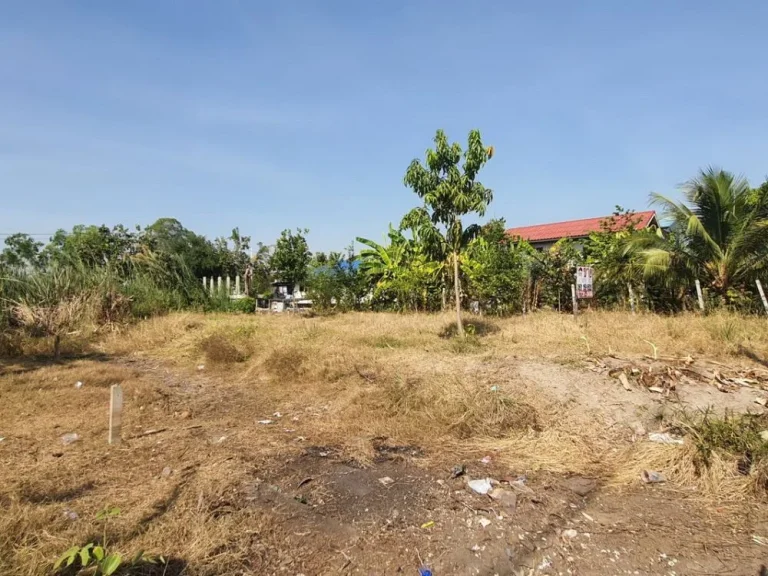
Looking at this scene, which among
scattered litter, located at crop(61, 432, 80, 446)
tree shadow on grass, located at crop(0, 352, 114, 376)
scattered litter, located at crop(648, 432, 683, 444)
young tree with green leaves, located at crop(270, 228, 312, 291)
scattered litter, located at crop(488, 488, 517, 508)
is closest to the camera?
scattered litter, located at crop(488, 488, 517, 508)

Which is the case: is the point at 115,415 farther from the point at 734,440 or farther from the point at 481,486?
the point at 734,440

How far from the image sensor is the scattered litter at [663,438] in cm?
406

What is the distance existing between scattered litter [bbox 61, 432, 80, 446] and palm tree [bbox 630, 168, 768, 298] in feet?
34.2

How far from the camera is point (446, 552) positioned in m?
2.61

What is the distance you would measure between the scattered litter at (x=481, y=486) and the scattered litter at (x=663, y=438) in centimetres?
174

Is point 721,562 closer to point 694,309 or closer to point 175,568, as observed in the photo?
point 175,568

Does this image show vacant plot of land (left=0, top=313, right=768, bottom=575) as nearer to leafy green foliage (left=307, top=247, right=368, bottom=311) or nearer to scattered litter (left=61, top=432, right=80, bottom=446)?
scattered litter (left=61, top=432, right=80, bottom=446)

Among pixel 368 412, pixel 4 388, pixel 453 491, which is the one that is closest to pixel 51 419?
pixel 4 388

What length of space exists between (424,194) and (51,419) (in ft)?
19.5

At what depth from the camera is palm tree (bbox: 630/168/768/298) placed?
31.0 ft

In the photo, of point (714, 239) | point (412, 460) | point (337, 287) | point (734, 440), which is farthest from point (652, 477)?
point (337, 287)

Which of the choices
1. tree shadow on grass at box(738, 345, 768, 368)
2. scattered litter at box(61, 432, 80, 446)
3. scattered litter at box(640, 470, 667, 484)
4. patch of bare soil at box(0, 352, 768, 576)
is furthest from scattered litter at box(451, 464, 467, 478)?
tree shadow on grass at box(738, 345, 768, 368)

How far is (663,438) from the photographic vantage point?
165 inches

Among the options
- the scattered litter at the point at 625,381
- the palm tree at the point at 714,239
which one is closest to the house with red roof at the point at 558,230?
the palm tree at the point at 714,239
